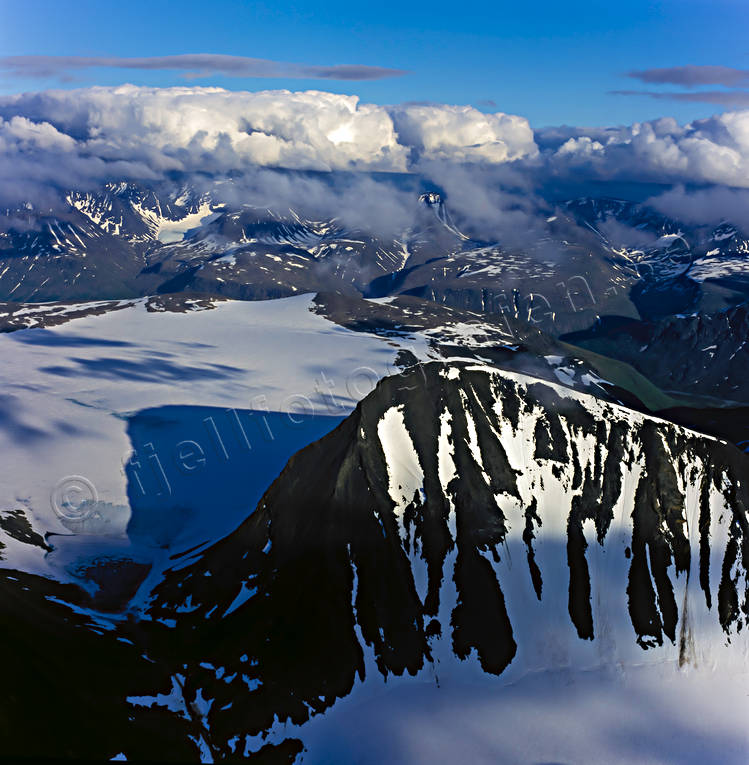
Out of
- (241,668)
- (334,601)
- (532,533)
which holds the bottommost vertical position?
(241,668)

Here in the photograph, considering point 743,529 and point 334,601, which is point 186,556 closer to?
point 334,601

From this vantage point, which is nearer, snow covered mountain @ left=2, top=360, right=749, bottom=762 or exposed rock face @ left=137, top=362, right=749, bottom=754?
snow covered mountain @ left=2, top=360, right=749, bottom=762

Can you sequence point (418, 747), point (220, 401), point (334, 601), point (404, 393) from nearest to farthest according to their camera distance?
point (418, 747) → point (334, 601) → point (404, 393) → point (220, 401)

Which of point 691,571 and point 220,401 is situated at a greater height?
point 220,401

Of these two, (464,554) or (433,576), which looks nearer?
(433,576)

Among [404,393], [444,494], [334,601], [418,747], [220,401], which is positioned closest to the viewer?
[418,747]

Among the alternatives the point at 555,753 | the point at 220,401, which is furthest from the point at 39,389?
the point at 555,753

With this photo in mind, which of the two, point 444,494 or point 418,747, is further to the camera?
point 444,494

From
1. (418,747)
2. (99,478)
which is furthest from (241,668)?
(99,478)

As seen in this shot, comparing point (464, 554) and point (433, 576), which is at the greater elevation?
point (464, 554)

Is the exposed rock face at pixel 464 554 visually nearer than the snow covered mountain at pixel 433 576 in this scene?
No
